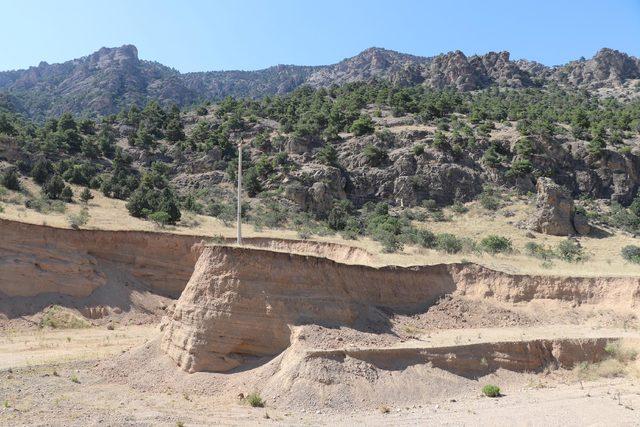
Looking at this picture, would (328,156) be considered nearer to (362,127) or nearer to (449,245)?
(362,127)

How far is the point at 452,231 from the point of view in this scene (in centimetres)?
4966

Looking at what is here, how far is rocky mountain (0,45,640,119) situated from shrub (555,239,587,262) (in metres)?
61.2

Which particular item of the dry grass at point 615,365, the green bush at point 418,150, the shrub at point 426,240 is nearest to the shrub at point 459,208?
the green bush at point 418,150

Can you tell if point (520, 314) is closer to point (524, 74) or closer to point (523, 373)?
point (523, 373)

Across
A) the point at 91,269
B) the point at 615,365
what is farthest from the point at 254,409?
the point at 91,269

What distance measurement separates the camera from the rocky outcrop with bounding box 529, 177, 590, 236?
47.4m

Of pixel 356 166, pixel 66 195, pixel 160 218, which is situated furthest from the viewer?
pixel 356 166

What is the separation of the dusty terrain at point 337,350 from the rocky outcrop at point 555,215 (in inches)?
1067

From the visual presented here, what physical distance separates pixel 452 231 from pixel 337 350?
120 feet

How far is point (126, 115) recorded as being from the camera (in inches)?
2958

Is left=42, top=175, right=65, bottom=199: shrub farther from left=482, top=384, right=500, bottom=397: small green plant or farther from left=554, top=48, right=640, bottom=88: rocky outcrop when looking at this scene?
left=554, top=48, right=640, bottom=88: rocky outcrop

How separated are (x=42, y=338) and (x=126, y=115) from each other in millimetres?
59476

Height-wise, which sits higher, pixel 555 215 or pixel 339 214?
pixel 555 215

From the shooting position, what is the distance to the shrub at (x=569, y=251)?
3606 centimetres
